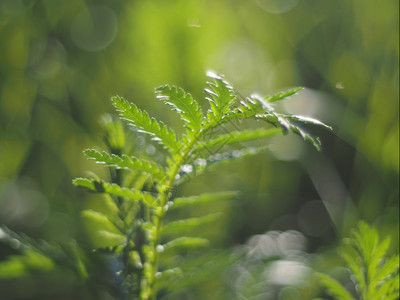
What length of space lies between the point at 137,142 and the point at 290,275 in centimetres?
39

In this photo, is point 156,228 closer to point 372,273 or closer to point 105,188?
point 105,188

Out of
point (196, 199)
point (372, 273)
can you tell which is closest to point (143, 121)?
point (196, 199)

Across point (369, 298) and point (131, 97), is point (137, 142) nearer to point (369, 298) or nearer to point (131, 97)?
point (369, 298)

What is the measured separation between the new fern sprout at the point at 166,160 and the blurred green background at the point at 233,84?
401mm

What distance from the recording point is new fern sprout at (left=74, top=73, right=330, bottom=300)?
49cm

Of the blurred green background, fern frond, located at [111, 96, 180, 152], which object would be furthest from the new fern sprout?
the blurred green background

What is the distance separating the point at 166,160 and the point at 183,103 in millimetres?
114

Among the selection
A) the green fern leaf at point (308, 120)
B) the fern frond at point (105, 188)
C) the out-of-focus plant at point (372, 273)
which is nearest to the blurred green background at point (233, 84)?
the out-of-focus plant at point (372, 273)

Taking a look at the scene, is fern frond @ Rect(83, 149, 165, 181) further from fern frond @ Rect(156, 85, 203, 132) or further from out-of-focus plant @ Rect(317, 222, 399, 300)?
out-of-focus plant @ Rect(317, 222, 399, 300)

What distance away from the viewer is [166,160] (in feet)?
1.95

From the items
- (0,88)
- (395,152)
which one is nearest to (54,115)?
(0,88)

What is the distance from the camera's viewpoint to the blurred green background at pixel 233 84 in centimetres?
120

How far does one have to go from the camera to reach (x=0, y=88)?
4.46ft

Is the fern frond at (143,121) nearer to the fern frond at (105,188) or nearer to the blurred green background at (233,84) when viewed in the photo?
the fern frond at (105,188)
